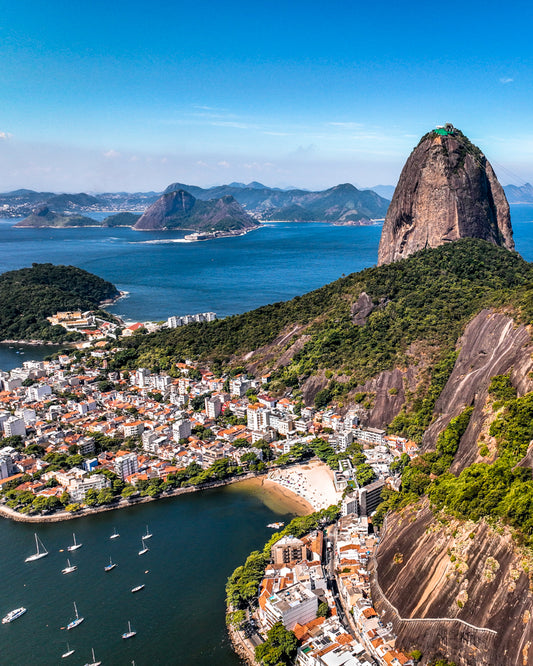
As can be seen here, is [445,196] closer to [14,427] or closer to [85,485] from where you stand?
[85,485]

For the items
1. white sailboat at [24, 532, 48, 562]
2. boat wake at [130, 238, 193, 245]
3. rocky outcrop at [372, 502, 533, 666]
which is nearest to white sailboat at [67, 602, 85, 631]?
white sailboat at [24, 532, 48, 562]

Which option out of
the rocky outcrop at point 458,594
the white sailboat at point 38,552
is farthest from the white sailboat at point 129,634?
the rocky outcrop at point 458,594

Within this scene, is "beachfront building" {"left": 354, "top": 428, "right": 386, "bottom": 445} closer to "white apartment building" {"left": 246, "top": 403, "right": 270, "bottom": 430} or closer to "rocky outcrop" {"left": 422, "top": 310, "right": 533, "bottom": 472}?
"rocky outcrop" {"left": 422, "top": 310, "right": 533, "bottom": 472}

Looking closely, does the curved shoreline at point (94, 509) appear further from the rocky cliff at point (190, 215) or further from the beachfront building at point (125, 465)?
the rocky cliff at point (190, 215)

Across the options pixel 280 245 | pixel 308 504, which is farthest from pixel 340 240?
pixel 308 504

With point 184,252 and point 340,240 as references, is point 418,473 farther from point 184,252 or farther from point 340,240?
point 340,240

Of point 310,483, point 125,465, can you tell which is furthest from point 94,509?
point 310,483

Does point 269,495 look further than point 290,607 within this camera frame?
Yes
